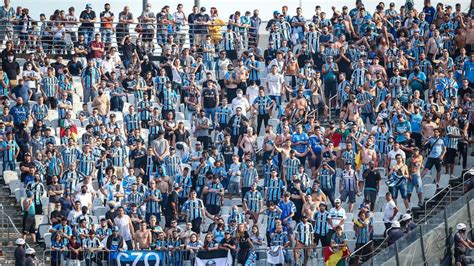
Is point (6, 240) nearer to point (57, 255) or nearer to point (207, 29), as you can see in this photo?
point (57, 255)

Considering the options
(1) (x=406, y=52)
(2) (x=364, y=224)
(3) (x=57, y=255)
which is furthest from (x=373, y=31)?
(3) (x=57, y=255)

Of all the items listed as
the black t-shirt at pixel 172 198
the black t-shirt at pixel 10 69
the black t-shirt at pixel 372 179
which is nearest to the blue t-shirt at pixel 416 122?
the black t-shirt at pixel 372 179

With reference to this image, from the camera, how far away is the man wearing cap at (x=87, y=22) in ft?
172

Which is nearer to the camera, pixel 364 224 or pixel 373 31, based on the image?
pixel 364 224

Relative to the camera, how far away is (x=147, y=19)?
Answer: 2087 inches

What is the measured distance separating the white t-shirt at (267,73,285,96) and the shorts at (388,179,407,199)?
587 centimetres

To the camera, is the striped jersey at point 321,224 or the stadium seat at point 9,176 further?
the stadium seat at point 9,176

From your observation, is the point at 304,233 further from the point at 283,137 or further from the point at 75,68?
the point at 75,68

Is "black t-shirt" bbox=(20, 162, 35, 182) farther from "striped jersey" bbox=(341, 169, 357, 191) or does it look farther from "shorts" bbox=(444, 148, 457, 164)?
"shorts" bbox=(444, 148, 457, 164)

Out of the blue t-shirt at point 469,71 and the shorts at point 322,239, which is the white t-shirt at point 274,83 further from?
the shorts at point 322,239

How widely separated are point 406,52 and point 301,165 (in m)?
6.20

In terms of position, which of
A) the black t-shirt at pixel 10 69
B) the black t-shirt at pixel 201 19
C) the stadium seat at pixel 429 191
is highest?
the black t-shirt at pixel 201 19

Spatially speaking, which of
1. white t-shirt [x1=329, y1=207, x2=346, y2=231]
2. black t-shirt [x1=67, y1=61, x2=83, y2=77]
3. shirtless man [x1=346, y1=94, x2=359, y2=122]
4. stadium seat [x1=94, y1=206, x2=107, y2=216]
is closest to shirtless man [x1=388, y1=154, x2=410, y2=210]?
white t-shirt [x1=329, y1=207, x2=346, y2=231]

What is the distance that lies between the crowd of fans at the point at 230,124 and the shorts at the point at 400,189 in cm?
4
